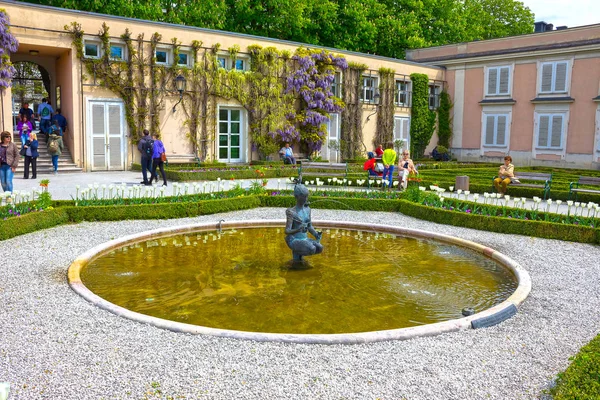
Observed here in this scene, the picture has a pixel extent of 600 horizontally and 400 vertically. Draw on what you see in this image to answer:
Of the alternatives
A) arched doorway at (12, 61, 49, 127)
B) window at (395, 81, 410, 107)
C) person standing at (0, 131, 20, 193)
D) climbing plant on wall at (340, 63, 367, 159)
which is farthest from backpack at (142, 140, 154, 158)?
arched doorway at (12, 61, 49, 127)

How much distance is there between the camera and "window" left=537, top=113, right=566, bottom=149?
2748 centimetres

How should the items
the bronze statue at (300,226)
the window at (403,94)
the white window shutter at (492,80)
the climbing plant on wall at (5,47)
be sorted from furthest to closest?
the window at (403,94), the white window shutter at (492,80), the climbing plant on wall at (5,47), the bronze statue at (300,226)

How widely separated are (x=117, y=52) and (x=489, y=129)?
20.4 m

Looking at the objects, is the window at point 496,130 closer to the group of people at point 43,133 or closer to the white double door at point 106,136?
the white double door at point 106,136

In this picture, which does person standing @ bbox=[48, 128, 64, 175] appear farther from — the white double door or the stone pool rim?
the stone pool rim

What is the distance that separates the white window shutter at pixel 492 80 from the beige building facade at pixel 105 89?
1257 cm

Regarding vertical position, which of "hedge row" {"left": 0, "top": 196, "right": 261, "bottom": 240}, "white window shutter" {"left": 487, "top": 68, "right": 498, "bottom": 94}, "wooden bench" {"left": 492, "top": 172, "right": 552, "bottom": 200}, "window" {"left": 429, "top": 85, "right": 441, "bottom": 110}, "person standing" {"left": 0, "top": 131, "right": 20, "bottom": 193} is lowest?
"hedge row" {"left": 0, "top": 196, "right": 261, "bottom": 240}

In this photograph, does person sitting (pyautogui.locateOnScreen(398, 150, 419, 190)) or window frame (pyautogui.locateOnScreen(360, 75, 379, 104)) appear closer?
person sitting (pyautogui.locateOnScreen(398, 150, 419, 190))

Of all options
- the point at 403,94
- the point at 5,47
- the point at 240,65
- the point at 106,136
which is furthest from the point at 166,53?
the point at 403,94

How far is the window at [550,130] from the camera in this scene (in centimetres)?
2748

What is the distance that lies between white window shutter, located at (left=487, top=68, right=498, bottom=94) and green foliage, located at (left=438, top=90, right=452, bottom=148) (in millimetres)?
2679

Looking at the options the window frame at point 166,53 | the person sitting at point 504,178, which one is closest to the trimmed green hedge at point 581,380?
the person sitting at point 504,178

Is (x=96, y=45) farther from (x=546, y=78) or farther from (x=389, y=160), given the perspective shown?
(x=546, y=78)

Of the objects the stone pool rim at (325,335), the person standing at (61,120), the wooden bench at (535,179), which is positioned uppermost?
the person standing at (61,120)
